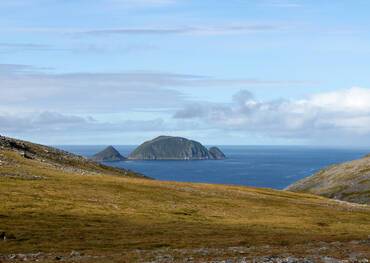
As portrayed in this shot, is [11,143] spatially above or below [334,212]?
above

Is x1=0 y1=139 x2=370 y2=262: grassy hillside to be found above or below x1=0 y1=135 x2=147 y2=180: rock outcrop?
below

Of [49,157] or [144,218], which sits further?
[49,157]

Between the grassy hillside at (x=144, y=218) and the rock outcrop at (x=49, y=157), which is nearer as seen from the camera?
the grassy hillside at (x=144, y=218)

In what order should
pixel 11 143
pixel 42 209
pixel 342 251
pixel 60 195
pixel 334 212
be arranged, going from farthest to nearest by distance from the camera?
pixel 11 143
pixel 334 212
pixel 60 195
pixel 42 209
pixel 342 251

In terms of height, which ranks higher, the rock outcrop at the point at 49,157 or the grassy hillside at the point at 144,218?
the rock outcrop at the point at 49,157

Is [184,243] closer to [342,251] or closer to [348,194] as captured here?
[342,251]

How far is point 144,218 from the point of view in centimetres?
7269

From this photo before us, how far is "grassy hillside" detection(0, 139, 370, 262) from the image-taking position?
52.0 metres

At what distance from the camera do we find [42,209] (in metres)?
72.2

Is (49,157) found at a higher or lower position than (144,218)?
higher

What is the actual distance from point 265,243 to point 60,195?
3964 cm

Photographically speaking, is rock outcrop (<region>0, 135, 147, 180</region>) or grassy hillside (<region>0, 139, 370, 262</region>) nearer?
grassy hillside (<region>0, 139, 370, 262</region>)

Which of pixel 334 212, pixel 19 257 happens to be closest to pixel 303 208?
pixel 334 212

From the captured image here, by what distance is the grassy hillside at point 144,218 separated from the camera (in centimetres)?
5197
